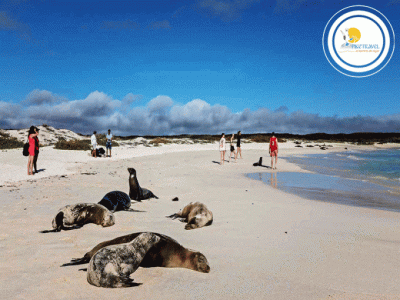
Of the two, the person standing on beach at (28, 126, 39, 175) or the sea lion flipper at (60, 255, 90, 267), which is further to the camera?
the person standing on beach at (28, 126, 39, 175)

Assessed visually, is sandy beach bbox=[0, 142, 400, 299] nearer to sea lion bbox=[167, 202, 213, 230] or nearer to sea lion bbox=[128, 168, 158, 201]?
sea lion bbox=[167, 202, 213, 230]

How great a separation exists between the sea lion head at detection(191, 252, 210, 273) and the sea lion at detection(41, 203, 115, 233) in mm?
2520

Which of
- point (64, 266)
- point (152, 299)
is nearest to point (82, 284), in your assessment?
point (64, 266)

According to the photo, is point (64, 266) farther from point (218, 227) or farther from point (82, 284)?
point (218, 227)

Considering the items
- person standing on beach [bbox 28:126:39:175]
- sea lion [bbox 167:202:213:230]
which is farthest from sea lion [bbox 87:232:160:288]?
person standing on beach [bbox 28:126:39:175]

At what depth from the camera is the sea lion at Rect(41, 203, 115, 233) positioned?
528 cm

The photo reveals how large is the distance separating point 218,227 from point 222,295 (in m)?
2.44

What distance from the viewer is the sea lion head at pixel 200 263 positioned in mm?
3514

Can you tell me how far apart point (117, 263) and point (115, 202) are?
Answer: 3.64 metres

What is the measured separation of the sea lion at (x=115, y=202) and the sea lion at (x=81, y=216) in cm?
81

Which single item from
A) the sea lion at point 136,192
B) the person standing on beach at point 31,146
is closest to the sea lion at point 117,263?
the sea lion at point 136,192

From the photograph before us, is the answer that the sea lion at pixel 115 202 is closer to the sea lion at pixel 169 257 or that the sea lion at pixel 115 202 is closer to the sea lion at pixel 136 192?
the sea lion at pixel 136 192

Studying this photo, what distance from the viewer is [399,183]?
12.4 metres

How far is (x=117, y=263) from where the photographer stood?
321 centimetres
